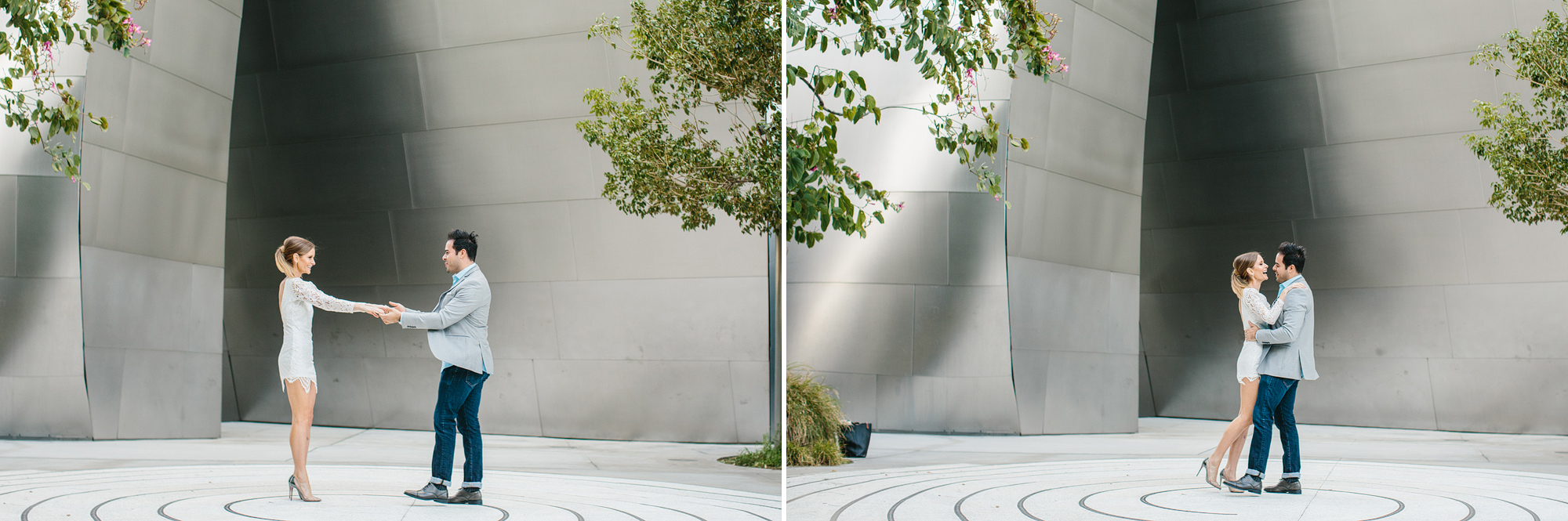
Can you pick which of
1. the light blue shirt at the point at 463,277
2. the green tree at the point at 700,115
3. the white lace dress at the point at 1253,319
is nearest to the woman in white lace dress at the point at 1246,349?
the white lace dress at the point at 1253,319

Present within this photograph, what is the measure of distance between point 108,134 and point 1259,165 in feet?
22.4

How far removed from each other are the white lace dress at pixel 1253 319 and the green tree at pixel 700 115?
102 inches

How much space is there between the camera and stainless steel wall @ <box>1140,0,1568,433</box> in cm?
436

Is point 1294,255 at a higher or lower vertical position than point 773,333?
Answer: higher

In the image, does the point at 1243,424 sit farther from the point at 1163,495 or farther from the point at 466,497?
the point at 466,497

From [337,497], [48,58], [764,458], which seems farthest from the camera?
[764,458]

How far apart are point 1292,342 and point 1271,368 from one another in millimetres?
150

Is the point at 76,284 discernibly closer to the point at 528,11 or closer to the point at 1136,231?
the point at 528,11

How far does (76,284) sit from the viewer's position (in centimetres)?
543

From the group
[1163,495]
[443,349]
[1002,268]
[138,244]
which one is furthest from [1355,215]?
[138,244]

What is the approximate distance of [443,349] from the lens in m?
3.87

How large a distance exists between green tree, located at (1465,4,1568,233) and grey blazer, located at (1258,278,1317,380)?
158cm

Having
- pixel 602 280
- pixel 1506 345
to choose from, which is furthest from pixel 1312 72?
pixel 602 280

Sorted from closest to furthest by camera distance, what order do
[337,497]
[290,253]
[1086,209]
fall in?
1. [290,253]
2. [337,497]
3. [1086,209]
